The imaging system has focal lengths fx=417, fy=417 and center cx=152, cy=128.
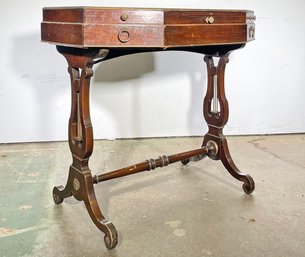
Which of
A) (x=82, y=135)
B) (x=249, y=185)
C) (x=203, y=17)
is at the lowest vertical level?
(x=249, y=185)

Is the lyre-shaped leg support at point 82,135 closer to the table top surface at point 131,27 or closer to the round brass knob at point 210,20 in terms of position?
the table top surface at point 131,27

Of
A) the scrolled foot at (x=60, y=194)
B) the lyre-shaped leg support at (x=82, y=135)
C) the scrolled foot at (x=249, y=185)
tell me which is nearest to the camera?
the lyre-shaped leg support at (x=82, y=135)

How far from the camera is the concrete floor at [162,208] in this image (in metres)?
1.72

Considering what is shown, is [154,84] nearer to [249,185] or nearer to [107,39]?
[249,185]

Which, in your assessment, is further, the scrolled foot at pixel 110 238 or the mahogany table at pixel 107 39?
the scrolled foot at pixel 110 238

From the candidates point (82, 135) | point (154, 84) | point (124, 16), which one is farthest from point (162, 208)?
point (154, 84)

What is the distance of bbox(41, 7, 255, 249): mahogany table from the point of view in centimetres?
151

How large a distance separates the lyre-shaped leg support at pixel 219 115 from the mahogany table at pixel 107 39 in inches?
3.9

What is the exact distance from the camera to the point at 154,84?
10.7 feet

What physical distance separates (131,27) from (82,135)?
52 centimetres

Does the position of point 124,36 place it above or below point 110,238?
above

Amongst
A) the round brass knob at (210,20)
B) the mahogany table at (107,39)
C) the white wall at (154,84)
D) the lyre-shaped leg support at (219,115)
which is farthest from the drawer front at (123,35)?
the white wall at (154,84)

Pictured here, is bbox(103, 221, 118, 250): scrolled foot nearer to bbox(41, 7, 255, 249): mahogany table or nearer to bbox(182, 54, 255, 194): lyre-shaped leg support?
bbox(41, 7, 255, 249): mahogany table

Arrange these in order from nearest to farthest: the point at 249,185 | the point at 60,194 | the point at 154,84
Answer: the point at 60,194
the point at 249,185
the point at 154,84
